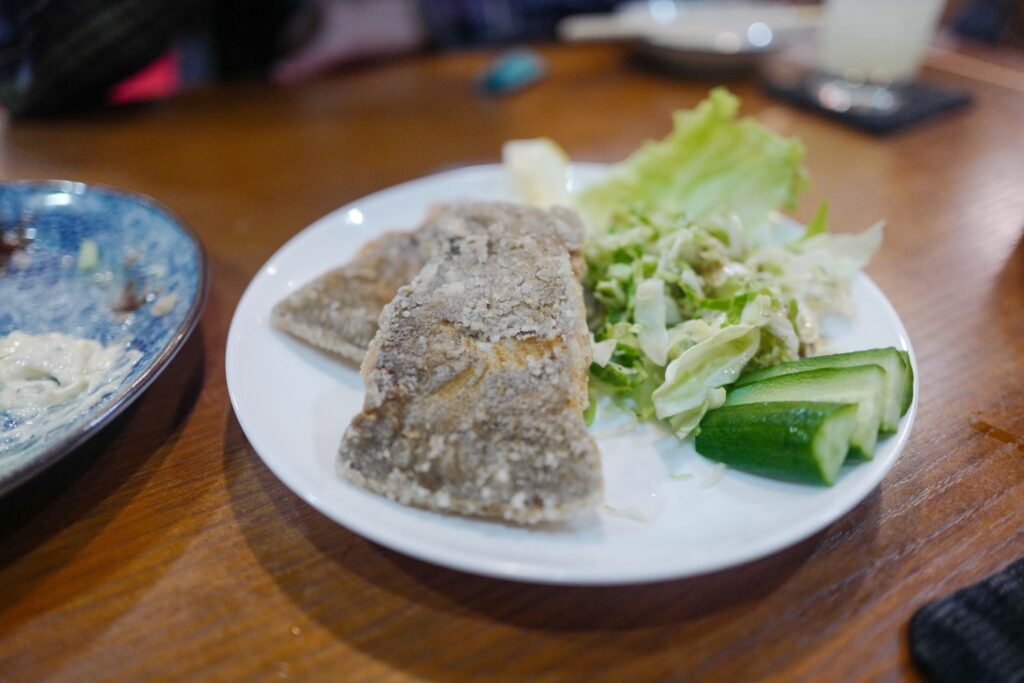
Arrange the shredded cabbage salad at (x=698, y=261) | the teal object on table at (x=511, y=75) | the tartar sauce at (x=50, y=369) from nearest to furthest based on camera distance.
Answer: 1. the tartar sauce at (x=50, y=369)
2. the shredded cabbage salad at (x=698, y=261)
3. the teal object on table at (x=511, y=75)

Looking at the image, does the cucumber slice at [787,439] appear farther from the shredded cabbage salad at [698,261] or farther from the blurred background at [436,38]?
the blurred background at [436,38]

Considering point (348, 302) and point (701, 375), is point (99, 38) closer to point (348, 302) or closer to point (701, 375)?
point (348, 302)

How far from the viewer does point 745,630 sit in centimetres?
120

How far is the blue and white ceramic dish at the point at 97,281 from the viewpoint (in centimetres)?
146

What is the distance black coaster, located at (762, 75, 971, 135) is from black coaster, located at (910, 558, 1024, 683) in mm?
2952

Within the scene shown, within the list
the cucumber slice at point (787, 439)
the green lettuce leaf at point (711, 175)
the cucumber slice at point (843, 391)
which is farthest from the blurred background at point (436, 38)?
the cucumber slice at point (787, 439)

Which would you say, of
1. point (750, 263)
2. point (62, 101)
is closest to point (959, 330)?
point (750, 263)

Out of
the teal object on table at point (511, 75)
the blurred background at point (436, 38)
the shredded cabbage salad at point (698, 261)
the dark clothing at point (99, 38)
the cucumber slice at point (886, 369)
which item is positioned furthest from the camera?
the teal object on table at point (511, 75)

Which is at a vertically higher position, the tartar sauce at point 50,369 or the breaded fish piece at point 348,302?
the breaded fish piece at point 348,302

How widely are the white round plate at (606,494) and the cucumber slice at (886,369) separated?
4 centimetres

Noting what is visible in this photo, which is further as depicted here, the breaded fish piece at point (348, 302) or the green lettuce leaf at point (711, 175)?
the green lettuce leaf at point (711, 175)

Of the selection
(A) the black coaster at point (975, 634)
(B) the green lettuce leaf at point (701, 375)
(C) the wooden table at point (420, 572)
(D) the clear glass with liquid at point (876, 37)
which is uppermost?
(D) the clear glass with liquid at point (876, 37)

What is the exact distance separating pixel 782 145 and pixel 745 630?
1764mm

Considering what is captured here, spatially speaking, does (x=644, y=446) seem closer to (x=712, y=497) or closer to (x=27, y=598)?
(x=712, y=497)
